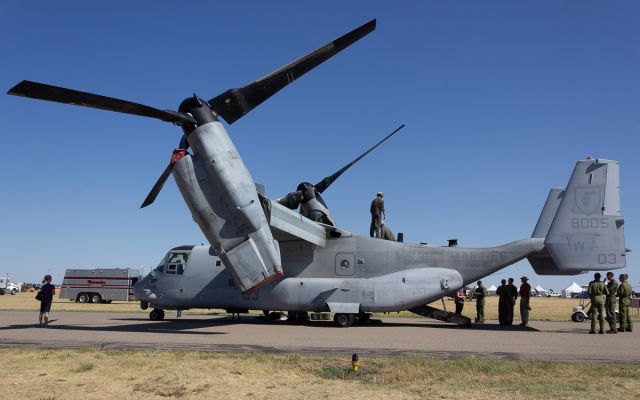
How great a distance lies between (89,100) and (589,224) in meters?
17.4

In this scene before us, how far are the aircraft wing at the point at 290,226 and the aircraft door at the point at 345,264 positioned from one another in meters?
0.87

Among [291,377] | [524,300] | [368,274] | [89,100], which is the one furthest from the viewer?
[524,300]

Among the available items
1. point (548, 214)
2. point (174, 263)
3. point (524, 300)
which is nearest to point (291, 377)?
point (174, 263)

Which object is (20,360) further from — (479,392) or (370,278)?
(370,278)

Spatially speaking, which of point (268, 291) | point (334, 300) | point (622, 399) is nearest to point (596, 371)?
point (622, 399)

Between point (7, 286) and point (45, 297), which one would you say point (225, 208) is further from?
point (7, 286)

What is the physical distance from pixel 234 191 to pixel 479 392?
10.3 m

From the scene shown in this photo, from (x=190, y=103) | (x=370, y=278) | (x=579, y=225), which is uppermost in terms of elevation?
(x=190, y=103)

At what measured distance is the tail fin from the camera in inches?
733

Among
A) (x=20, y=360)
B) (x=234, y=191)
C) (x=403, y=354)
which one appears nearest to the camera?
(x=20, y=360)

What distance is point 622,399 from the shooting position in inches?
299

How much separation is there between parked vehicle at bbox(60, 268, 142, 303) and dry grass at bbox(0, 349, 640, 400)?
35.1 meters

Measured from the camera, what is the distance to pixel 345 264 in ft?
68.6

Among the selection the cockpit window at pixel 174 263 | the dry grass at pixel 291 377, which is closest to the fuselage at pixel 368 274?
the cockpit window at pixel 174 263
